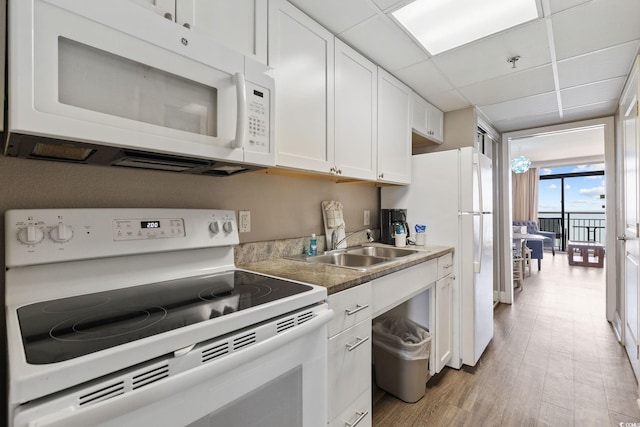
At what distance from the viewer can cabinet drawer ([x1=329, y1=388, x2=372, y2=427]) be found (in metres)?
1.27

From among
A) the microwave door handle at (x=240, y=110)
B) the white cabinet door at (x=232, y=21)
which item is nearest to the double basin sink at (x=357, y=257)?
the microwave door handle at (x=240, y=110)

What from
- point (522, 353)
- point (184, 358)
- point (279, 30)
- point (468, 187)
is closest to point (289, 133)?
point (279, 30)

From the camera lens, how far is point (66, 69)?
76 centimetres

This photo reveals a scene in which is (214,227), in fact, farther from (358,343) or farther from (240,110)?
(358,343)

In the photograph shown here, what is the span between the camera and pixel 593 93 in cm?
264

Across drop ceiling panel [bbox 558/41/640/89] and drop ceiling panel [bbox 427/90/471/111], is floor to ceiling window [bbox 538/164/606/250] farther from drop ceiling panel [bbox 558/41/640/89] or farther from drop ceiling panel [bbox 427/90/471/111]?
drop ceiling panel [bbox 427/90/471/111]

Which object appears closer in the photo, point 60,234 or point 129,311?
point 129,311

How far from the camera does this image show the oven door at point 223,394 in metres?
0.53

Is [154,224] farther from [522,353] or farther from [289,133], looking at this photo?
[522,353]

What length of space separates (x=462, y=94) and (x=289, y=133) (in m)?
1.91

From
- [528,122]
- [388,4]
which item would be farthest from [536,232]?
[388,4]

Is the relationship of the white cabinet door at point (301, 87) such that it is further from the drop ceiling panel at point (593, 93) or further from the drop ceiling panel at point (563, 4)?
the drop ceiling panel at point (593, 93)

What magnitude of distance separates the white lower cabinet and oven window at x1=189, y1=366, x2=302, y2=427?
256mm

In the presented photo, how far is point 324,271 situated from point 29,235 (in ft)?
3.49
